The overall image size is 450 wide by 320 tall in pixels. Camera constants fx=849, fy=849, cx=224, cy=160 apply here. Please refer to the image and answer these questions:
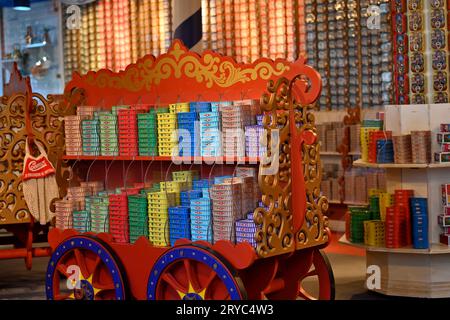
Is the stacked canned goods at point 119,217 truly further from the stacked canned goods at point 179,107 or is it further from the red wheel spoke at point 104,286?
the stacked canned goods at point 179,107

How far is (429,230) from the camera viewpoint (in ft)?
22.3

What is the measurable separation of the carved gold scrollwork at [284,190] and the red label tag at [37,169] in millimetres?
2578

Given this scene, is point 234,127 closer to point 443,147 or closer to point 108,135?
point 108,135

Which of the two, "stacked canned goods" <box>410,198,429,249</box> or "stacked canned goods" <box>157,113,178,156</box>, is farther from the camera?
"stacked canned goods" <box>410,198,429,249</box>

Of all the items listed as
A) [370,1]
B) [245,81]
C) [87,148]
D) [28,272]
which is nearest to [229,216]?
[245,81]

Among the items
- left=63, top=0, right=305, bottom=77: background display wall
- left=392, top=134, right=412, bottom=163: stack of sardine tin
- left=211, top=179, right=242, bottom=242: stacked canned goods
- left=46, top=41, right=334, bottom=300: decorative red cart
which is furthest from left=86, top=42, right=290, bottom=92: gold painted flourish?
left=63, top=0, right=305, bottom=77: background display wall

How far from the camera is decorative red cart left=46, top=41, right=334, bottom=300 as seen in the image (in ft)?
16.7

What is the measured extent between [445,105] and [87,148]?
9.46 ft

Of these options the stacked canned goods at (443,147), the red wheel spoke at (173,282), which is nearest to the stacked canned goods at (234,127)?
the red wheel spoke at (173,282)

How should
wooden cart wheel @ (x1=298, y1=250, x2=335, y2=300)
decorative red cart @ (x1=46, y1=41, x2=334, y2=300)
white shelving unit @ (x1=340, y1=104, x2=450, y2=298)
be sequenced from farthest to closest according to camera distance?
white shelving unit @ (x1=340, y1=104, x2=450, y2=298) < wooden cart wheel @ (x1=298, y1=250, x2=335, y2=300) < decorative red cart @ (x1=46, y1=41, x2=334, y2=300)

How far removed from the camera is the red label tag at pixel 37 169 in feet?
23.2

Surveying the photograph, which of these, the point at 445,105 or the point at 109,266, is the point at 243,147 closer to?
the point at 109,266

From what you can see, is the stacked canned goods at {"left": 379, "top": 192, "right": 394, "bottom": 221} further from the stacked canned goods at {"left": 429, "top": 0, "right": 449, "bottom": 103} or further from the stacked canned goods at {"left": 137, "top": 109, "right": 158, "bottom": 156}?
the stacked canned goods at {"left": 137, "top": 109, "right": 158, "bottom": 156}

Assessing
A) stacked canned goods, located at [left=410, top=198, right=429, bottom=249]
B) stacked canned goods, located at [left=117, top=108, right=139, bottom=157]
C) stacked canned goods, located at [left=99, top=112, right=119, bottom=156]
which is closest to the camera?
stacked canned goods, located at [left=117, top=108, right=139, bottom=157]
